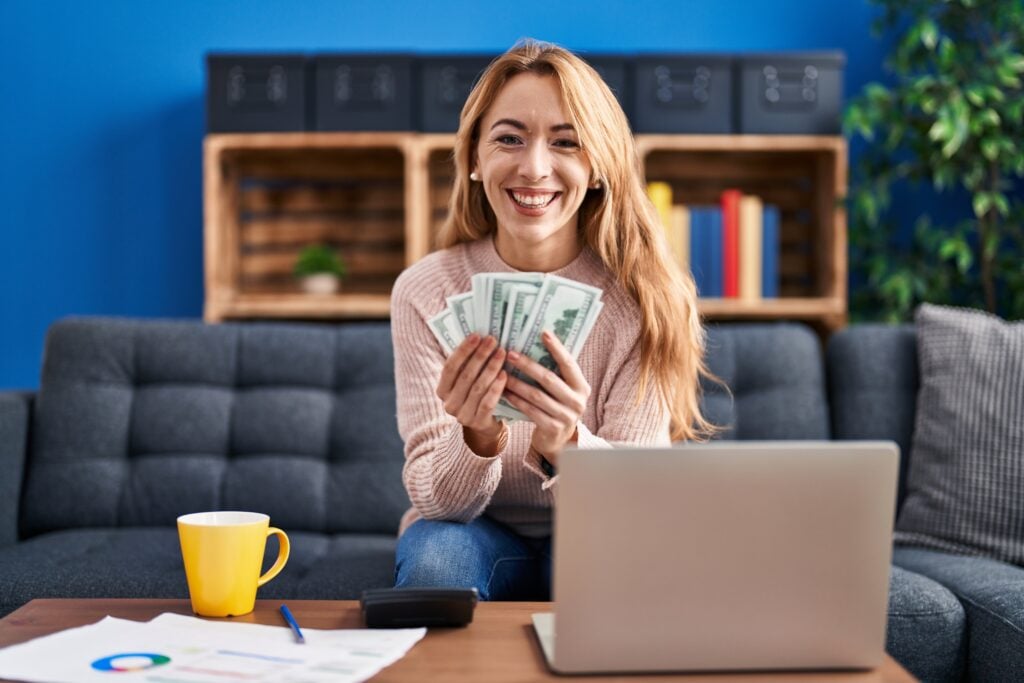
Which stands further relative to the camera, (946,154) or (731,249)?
(731,249)

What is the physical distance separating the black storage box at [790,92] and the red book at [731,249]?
8.6 inches

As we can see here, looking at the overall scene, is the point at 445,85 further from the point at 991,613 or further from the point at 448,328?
the point at 991,613

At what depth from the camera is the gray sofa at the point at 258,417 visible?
199 centimetres

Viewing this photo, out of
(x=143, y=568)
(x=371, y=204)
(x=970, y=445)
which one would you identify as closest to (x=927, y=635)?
(x=970, y=445)

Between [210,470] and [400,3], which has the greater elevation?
[400,3]

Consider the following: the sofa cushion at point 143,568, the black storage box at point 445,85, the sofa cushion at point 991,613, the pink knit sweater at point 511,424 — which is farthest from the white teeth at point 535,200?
the black storage box at point 445,85

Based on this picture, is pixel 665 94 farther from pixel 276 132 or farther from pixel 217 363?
pixel 217 363

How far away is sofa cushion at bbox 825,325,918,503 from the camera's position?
204cm

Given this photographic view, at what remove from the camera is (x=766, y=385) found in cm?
208

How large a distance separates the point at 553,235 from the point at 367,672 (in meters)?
0.91

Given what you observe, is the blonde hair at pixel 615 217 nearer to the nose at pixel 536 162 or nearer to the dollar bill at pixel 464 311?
the nose at pixel 536 162

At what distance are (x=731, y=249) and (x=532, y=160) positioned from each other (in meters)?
1.43

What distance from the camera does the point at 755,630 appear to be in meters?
0.82

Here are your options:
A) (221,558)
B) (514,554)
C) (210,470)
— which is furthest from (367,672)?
(210,470)
